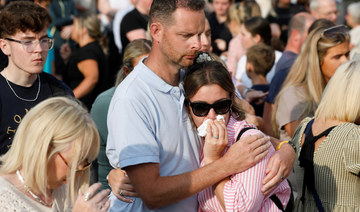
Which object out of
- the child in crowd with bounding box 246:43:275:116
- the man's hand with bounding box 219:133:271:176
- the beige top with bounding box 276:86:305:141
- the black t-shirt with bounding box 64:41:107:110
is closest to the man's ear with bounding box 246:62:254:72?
the child in crowd with bounding box 246:43:275:116

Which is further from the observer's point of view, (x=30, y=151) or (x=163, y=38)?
(x=163, y=38)

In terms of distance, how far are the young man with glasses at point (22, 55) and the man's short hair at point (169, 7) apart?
1.14m

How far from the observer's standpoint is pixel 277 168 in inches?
117

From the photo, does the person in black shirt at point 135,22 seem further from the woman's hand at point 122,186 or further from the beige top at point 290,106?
the woman's hand at point 122,186

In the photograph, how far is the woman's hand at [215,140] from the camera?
2.87 meters

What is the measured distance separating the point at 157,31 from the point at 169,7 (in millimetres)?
159

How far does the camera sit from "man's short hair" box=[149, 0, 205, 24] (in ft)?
10.2

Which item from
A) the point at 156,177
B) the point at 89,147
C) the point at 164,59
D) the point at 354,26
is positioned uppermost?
the point at 164,59

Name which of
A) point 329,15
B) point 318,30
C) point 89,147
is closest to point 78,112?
point 89,147

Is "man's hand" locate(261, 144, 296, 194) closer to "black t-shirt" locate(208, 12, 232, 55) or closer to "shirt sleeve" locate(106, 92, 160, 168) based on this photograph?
"shirt sleeve" locate(106, 92, 160, 168)

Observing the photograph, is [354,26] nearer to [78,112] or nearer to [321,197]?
[321,197]

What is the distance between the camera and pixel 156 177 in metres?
2.88

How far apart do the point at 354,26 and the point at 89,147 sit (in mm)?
7915

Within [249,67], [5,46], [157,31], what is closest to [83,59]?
[249,67]
